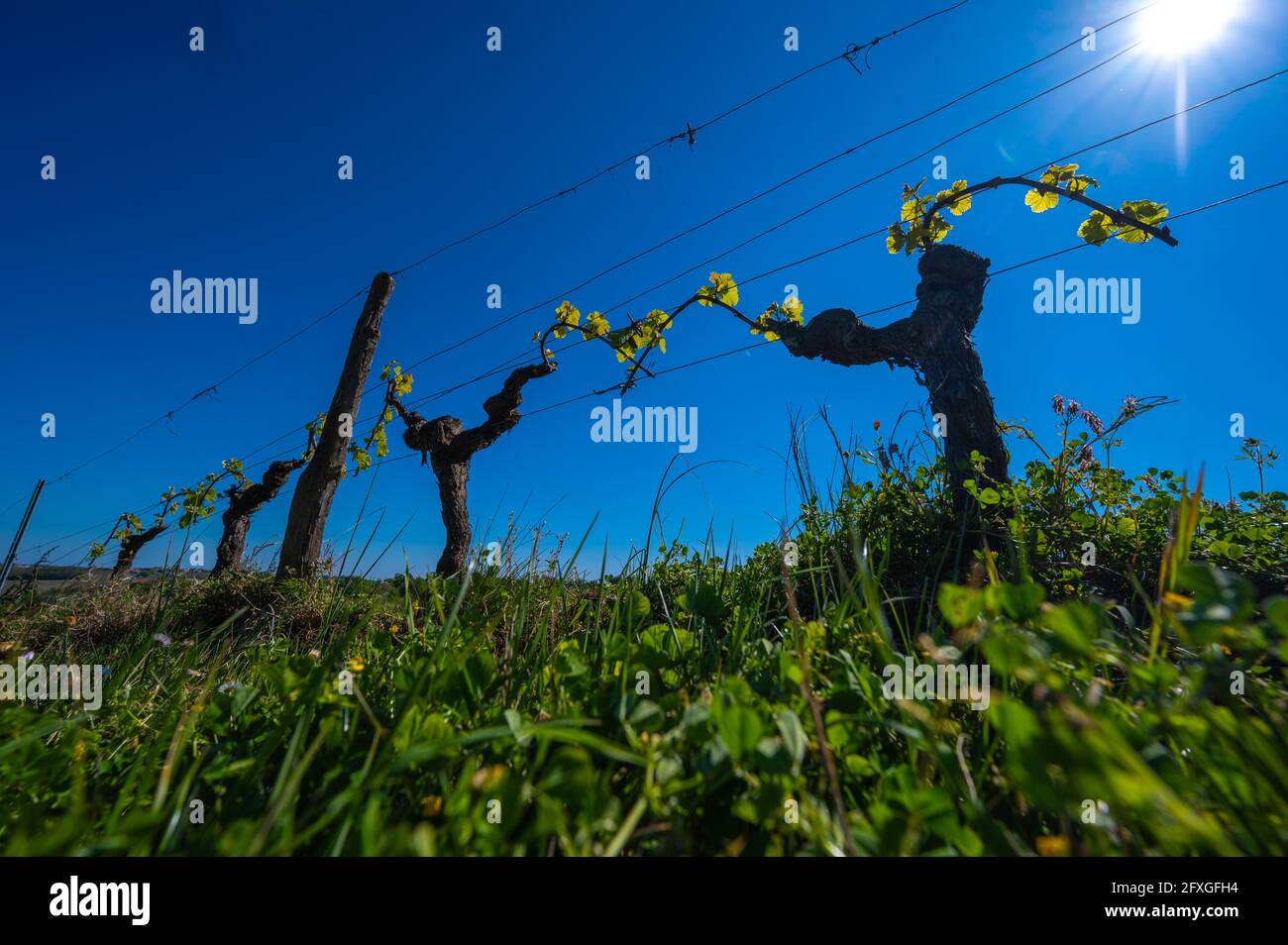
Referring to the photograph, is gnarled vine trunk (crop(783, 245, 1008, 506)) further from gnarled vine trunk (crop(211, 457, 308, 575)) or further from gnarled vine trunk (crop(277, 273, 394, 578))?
gnarled vine trunk (crop(211, 457, 308, 575))

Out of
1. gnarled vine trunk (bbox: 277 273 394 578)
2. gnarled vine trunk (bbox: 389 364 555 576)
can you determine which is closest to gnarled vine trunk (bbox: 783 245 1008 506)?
gnarled vine trunk (bbox: 389 364 555 576)

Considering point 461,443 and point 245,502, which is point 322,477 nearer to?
point 461,443

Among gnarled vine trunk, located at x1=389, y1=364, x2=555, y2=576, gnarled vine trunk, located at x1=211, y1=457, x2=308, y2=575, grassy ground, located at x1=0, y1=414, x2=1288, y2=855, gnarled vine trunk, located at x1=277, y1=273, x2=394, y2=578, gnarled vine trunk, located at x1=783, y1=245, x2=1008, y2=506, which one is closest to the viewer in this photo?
grassy ground, located at x1=0, y1=414, x2=1288, y2=855

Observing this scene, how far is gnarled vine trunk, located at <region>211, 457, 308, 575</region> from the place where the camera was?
477 inches

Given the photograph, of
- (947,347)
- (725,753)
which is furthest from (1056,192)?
(725,753)

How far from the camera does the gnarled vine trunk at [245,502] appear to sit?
12117 millimetres

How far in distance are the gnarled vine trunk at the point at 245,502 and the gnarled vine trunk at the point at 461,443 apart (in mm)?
4377

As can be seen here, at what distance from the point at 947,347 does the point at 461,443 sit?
24.9 feet

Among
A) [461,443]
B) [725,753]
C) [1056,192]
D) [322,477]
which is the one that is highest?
[1056,192]

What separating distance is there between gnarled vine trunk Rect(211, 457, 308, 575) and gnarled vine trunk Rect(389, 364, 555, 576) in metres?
4.38

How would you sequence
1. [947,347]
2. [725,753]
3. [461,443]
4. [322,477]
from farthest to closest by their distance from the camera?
[461,443]
[322,477]
[947,347]
[725,753]

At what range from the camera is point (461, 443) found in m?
9.45

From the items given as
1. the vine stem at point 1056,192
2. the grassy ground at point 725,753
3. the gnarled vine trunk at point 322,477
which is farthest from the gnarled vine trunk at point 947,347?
the gnarled vine trunk at point 322,477
